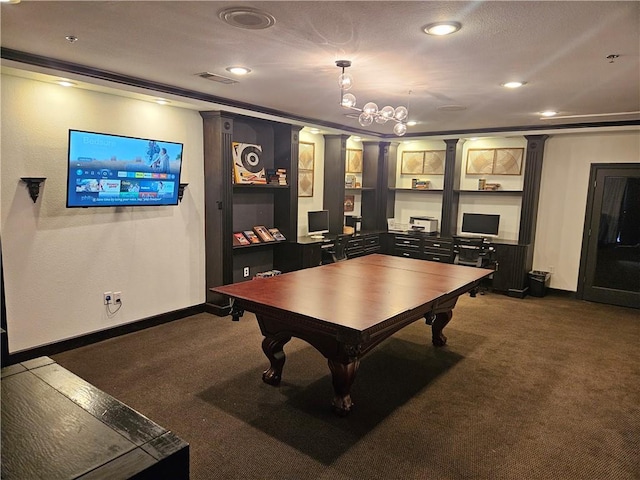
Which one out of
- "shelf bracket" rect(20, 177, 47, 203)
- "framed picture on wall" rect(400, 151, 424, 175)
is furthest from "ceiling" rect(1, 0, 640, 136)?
"framed picture on wall" rect(400, 151, 424, 175)

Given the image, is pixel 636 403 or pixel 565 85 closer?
pixel 636 403

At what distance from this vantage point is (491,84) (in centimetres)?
357

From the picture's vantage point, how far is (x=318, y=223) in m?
6.09

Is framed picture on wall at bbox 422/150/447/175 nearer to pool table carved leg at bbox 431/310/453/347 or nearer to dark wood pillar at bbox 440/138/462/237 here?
dark wood pillar at bbox 440/138/462/237

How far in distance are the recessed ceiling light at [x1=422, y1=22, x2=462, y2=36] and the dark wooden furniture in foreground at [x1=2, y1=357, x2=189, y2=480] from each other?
7.60 feet

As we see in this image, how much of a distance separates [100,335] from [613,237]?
6.37 metres

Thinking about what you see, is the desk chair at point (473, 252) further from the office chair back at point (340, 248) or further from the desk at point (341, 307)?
the desk at point (341, 307)

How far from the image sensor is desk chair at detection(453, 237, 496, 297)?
235 inches

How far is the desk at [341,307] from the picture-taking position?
2457 millimetres

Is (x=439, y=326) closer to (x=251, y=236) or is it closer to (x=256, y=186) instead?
(x=251, y=236)

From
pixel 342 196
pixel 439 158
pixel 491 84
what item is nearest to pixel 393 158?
pixel 439 158

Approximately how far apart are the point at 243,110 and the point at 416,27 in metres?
2.75

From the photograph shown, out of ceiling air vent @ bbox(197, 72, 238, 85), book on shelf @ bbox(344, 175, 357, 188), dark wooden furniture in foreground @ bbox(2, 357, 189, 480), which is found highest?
ceiling air vent @ bbox(197, 72, 238, 85)

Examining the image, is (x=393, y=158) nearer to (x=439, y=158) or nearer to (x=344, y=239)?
(x=439, y=158)
